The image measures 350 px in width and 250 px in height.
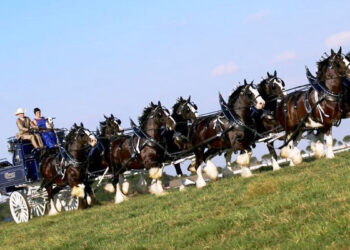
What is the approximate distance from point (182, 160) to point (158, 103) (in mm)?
1721

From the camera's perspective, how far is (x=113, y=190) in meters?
20.8

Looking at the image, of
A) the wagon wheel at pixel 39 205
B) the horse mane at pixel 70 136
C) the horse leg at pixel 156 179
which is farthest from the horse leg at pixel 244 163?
the wagon wheel at pixel 39 205

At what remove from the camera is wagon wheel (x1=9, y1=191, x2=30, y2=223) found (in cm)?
2077

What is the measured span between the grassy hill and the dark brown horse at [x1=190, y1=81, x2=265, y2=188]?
5.69 feet

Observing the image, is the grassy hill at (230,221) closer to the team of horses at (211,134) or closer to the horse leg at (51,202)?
the team of horses at (211,134)

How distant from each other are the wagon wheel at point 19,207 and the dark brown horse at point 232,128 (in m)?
5.23

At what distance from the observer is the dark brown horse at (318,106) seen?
16.9 metres

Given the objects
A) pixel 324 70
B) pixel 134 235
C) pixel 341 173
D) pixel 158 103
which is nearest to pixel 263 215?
pixel 134 235

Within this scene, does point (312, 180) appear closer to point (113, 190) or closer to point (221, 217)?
point (221, 217)

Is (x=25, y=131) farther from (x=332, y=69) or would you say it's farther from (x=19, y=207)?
(x=332, y=69)

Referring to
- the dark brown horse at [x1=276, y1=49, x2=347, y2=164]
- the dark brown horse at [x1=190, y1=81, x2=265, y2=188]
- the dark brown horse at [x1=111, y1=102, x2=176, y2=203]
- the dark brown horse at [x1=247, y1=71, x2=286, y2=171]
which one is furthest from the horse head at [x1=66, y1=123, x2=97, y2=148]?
the dark brown horse at [x1=276, y1=49, x2=347, y2=164]

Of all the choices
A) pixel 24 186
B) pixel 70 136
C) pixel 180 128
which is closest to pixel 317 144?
pixel 180 128

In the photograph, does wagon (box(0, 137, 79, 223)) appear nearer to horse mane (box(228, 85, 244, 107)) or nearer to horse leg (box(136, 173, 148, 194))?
horse leg (box(136, 173, 148, 194))

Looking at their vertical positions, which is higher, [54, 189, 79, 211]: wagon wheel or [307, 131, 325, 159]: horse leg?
[307, 131, 325, 159]: horse leg
